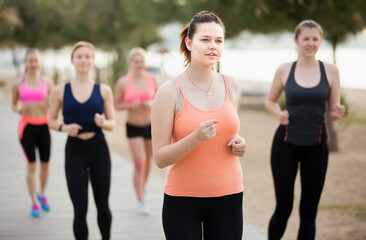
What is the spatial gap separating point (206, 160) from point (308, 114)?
1.96 meters

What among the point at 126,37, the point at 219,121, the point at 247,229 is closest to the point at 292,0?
the point at 247,229

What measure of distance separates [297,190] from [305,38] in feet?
15.2

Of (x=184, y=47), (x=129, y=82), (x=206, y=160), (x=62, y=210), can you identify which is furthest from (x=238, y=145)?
(x=62, y=210)

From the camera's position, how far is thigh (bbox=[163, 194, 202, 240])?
3154mm

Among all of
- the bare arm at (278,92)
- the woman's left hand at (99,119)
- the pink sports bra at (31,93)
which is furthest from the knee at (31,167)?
the bare arm at (278,92)

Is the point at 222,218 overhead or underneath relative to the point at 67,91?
underneath

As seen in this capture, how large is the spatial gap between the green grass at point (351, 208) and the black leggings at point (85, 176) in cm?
361

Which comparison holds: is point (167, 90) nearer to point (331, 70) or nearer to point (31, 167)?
point (331, 70)

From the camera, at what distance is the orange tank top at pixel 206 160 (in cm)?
311

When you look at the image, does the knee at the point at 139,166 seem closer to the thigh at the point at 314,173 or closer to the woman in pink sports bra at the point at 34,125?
the woman in pink sports bra at the point at 34,125

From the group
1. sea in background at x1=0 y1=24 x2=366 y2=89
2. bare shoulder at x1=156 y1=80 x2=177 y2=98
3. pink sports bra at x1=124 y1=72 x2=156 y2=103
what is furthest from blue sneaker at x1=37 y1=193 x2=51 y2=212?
bare shoulder at x1=156 y1=80 x2=177 y2=98

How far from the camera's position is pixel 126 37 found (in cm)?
2789

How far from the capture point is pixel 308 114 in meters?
4.82

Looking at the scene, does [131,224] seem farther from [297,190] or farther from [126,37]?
[126,37]
